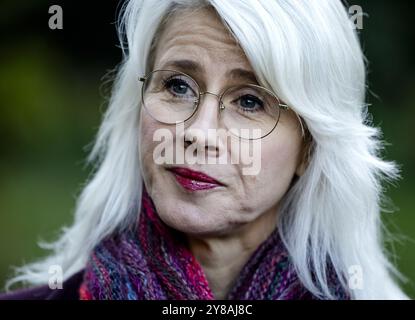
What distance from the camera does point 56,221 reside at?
567cm

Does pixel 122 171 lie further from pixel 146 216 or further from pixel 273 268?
pixel 273 268

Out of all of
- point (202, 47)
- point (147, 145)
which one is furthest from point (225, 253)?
point (202, 47)

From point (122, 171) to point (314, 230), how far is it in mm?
741

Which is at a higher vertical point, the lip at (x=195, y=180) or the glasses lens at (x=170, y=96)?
the glasses lens at (x=170, y=96)

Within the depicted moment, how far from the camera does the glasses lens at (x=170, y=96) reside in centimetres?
209

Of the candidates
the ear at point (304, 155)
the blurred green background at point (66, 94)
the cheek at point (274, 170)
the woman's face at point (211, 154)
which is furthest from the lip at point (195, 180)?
the blurred green background at point (66, 94)

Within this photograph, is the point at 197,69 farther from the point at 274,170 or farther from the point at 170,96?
the point at 274,170

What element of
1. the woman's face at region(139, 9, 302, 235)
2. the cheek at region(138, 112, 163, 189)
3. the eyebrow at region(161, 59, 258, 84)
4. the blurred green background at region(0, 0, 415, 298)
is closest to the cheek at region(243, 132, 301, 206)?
the woman's face at region(139, 9, 302, 235)

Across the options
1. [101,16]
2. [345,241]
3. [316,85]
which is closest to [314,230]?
[345,241]

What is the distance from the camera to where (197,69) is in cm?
207

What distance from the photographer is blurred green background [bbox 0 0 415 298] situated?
6.05 meters

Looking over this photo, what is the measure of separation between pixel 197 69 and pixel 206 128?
0.67ft

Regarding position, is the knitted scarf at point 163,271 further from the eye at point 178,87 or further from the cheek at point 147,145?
the eye at point 178,87

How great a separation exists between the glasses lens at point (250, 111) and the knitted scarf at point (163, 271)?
0.45m
